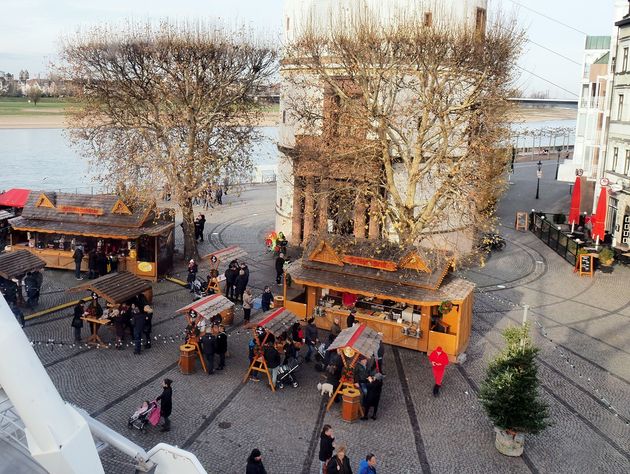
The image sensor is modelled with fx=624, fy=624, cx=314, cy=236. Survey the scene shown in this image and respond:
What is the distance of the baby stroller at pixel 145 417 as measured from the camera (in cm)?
1379

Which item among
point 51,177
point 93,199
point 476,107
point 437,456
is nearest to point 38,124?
point 51,177

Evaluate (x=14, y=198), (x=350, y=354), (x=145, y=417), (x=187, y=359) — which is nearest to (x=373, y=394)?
(x=350, y=354)

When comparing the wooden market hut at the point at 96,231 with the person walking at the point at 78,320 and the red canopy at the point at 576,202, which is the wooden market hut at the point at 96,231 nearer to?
the person walking at the point at 78,320

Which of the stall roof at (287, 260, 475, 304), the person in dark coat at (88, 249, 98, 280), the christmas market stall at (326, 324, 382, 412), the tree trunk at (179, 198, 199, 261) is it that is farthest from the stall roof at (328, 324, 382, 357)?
the tree trunk at (179, 198, 199, 261)

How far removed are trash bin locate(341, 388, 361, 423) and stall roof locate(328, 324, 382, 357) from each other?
3.13ft

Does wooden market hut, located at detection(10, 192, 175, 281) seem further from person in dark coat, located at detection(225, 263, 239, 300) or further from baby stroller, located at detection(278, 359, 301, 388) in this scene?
baby stroller, located at detection(278, 359, 301, 388)

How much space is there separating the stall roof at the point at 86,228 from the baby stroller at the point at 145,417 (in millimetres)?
12357

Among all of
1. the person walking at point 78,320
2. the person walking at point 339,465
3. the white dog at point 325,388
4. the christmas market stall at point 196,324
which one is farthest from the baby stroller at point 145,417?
the person walking at point 78,320

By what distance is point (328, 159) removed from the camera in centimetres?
2427

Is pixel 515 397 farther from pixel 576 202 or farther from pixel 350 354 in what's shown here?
pixel 576 202

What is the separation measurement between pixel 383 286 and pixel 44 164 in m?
67.1

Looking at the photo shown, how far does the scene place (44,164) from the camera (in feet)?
248

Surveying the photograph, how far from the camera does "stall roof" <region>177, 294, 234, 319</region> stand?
1803 centimetres

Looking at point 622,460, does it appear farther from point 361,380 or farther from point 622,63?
point 622,63
